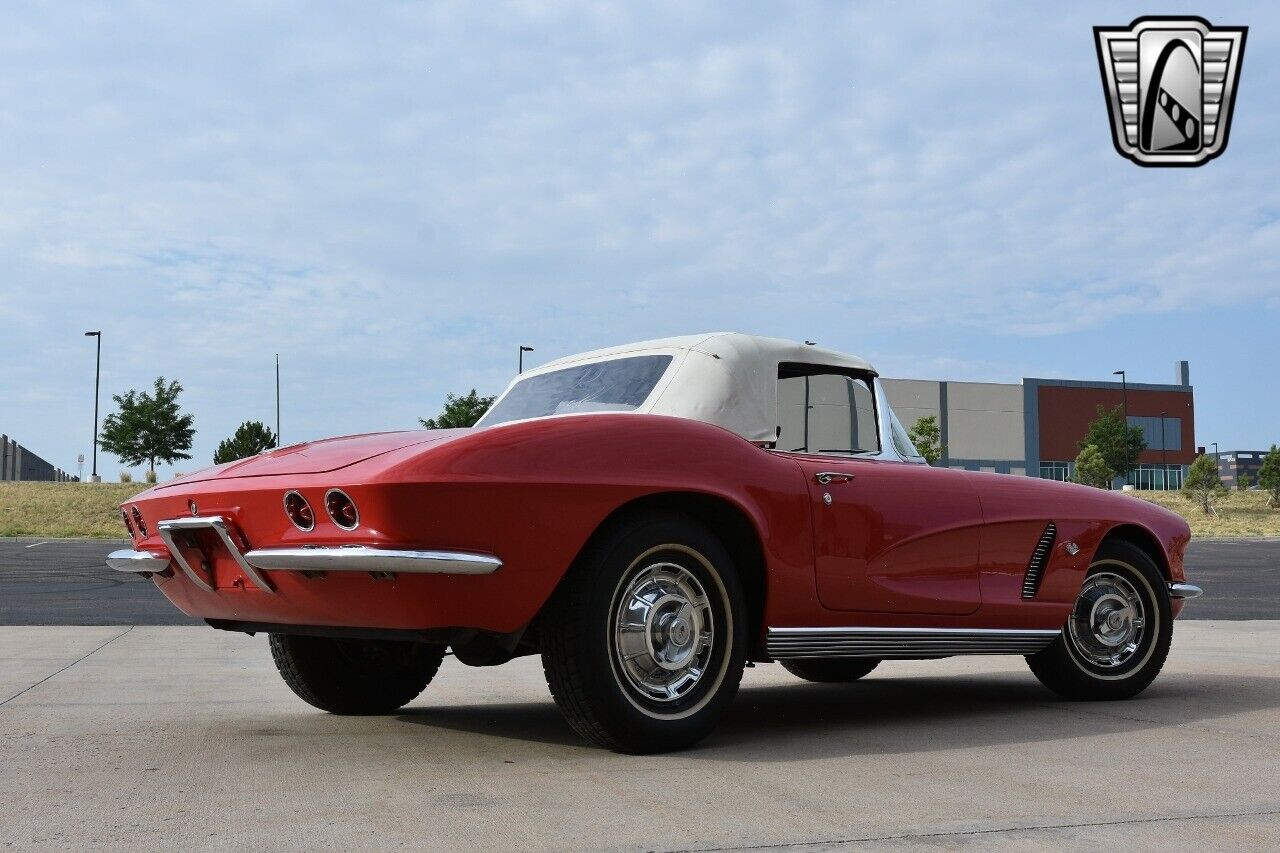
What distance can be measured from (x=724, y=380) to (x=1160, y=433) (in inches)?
3325

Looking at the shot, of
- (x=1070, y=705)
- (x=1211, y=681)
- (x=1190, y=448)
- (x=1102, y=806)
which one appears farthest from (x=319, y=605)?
(x=1190, y=448)

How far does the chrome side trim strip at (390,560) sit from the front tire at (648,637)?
1.21 ft

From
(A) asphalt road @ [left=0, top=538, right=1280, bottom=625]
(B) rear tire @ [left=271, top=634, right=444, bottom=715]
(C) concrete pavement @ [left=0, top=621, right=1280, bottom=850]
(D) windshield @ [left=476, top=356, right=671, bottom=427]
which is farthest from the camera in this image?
(A) asphalt road @ [left=0, top=538, right=1280, bottom=625]

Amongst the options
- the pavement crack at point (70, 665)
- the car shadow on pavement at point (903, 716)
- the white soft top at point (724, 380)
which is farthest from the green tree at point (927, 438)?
the white soft top at point (724, 380)

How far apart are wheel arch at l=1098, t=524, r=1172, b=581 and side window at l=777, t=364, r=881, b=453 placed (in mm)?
1390

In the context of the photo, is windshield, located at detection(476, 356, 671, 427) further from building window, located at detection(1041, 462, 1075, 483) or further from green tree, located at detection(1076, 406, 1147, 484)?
building window, located at detection(1041, 462, 1075, 483)

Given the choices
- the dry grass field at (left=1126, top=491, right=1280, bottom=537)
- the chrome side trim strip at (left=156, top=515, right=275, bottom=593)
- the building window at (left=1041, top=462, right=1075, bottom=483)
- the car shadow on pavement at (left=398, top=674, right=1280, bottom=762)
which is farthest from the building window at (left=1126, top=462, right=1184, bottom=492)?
the chrome side trim strip at (left=156, top=515, right=275, bottom=593)

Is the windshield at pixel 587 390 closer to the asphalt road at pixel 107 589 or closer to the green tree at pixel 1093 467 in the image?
the asphalt road at pixel 107 589

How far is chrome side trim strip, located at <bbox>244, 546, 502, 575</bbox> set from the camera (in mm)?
3672

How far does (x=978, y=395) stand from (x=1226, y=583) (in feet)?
192

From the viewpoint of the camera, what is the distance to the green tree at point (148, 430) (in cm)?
5475

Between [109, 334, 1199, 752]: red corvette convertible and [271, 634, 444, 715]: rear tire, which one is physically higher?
[109, 334, 1199, 752]: red corvette convertible

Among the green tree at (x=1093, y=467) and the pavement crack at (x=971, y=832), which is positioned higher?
the green tree at (x=1093, y=467)

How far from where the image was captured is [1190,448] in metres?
84.1
